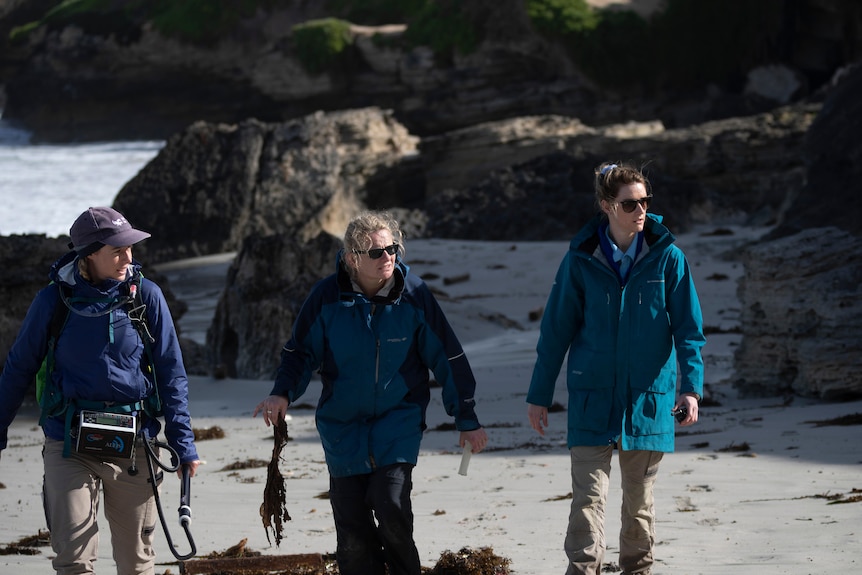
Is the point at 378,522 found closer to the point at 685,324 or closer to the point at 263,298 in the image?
the point at 685,324

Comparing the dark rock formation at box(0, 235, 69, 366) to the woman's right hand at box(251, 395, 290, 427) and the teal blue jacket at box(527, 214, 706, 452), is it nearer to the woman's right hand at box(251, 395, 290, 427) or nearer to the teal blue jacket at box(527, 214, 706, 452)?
the woman's right hand at box(251, 395, 290, 427)

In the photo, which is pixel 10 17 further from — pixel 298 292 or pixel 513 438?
pixel 513 438

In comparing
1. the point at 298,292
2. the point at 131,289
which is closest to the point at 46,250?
the point at 298,292

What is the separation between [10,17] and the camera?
5025 cm

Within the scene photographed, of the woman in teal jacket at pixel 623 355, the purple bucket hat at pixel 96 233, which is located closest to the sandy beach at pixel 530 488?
the woman in teal jacket at pixel 623 355

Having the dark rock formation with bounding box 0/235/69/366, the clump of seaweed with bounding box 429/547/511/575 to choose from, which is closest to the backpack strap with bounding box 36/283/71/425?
the clump of seaweed with bounding box 429/547/511/575

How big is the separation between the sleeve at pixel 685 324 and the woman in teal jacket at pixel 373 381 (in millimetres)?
712

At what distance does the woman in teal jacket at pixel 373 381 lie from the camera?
4172 millimetres

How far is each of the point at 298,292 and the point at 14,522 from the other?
5722mm

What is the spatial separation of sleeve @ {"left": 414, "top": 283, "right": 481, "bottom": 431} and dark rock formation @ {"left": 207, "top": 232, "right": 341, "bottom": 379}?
6.94 metres

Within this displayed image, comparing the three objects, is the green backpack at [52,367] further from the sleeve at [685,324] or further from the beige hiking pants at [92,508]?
the sleeve at [685,324]

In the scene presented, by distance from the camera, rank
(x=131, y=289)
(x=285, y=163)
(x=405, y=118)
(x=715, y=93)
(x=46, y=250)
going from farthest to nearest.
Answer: (x=405, y=118) < (x=715, y=93) < (x=285, y=163) < (x=46, y=250) < (x=131, y=289)

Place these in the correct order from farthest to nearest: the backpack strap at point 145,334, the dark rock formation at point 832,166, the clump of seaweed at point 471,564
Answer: the dark rock formation at point 832,166
the clump of seaweed at point 471,564
the backpack strap at point 145,334

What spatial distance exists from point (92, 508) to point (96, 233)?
87 centimetres
